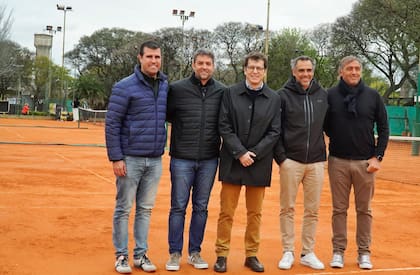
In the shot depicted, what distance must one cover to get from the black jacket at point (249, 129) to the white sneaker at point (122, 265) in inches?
45.3

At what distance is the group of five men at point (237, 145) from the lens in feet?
17.0

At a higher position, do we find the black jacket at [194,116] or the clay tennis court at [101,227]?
the black jacket at [194,116]

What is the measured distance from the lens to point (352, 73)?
565cm

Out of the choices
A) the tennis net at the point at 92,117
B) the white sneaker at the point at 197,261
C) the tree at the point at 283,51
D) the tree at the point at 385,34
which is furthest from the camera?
the tree at the point at 283,51

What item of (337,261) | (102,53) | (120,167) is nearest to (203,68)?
(120,167)

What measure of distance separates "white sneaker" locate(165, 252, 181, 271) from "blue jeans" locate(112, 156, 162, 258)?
26cm

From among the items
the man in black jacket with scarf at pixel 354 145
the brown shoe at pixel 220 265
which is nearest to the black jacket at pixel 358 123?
the man in black jacket with scarf at pixel 354 145

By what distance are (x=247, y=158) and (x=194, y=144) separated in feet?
1.68

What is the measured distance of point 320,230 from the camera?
743 cm

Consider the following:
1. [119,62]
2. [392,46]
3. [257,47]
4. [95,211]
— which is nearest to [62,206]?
[95,211]

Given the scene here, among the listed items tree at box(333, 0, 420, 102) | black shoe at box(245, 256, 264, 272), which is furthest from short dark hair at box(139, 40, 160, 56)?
tree at box(333, 0, 420, 102)

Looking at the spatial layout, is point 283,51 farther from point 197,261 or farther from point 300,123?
point 197,261

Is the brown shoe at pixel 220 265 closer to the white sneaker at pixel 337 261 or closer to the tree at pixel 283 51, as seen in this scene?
the white sneaker at pixel 337 261

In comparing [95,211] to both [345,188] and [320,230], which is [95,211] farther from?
[345,188]
